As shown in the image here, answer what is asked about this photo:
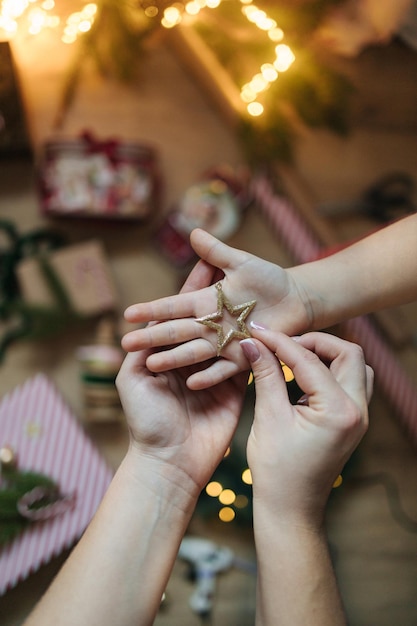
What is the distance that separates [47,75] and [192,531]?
123cm

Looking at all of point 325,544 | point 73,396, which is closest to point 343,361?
point 325,544

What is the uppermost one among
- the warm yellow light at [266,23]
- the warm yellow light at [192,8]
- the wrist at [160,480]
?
the warm yellow light at [192,8]

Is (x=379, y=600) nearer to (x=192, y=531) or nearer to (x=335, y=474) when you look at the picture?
(x=192, y=531)

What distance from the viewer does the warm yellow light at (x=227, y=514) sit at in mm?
1291

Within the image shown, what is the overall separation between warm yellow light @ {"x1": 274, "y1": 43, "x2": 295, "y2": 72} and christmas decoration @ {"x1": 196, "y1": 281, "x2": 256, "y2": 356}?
30.0 inches

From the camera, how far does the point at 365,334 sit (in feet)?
4.50

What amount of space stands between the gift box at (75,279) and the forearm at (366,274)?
566mm

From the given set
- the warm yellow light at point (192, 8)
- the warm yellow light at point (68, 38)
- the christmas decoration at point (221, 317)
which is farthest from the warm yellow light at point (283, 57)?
the christmas decoration at point (221, 317)

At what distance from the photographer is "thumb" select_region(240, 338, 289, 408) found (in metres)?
0.83

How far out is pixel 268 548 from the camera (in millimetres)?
803

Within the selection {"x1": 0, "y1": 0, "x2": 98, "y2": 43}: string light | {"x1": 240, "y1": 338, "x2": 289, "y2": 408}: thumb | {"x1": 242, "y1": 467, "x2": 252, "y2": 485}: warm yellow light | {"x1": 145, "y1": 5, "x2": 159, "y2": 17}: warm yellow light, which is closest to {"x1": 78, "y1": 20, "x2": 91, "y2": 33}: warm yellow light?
{"x1": 0, "y1": 0, "x2": 98, "y2": 43}: string light

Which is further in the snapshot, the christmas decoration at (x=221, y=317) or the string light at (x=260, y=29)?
the string light at (x=260, y=29)

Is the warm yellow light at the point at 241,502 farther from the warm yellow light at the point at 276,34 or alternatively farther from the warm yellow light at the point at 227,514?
the warm yellow light at the point at 276,34

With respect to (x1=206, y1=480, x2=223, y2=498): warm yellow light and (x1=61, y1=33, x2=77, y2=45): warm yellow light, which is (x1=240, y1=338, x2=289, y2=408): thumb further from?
(x1=61, y1=33, x2=77, y2=45): warm yellow light
